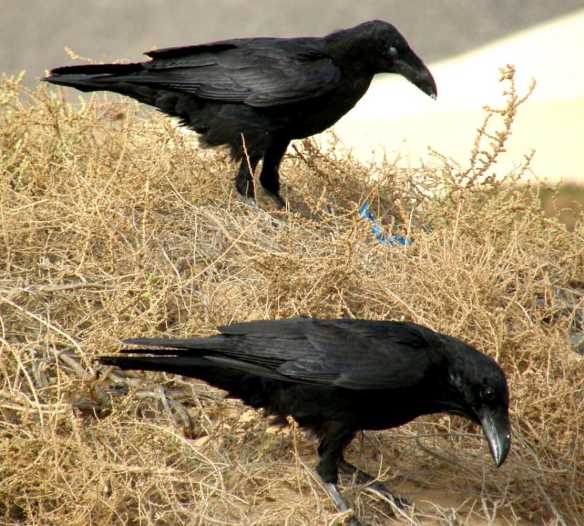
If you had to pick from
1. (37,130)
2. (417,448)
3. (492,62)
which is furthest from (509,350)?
(492,62)

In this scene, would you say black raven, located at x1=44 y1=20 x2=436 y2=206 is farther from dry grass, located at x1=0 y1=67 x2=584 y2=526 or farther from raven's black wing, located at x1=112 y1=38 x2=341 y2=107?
dry grass, located at x1=0 y1=67 x2=584 y2=526

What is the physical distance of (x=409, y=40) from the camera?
12.3m

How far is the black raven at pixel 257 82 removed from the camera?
6.09 meters

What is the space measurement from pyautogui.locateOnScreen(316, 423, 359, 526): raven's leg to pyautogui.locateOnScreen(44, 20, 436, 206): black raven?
2233 millimetres

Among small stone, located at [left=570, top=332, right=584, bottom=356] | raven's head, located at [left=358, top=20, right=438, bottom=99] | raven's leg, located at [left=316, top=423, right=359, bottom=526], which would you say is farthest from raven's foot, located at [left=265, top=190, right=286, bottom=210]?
raven's leg, located at [left=316, top=423, right=359, bottom=526]

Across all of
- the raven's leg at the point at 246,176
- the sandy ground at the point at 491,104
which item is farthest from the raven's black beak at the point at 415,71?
the sandy ground at the point at 491,104

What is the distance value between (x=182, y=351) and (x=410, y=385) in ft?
2.49

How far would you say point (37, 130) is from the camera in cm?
614

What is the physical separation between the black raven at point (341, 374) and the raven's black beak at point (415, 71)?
226 cm

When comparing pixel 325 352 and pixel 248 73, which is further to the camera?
pixel 248 73

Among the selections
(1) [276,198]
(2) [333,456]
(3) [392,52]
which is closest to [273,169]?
(1) [276,198]

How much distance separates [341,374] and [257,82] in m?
2.43

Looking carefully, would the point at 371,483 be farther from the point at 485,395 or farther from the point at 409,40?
the point at 409,40

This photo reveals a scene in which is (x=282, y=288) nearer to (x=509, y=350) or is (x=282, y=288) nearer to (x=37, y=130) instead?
(x=509, y=350)
